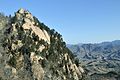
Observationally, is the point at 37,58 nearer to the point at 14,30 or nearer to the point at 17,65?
the point at 17,65

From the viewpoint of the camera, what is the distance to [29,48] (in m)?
185

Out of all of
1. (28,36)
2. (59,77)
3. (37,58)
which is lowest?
(59,77)

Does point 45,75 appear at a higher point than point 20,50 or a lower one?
lower

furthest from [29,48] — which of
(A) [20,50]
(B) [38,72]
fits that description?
(B) [38,72]

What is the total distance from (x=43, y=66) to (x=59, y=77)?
46.3 ft

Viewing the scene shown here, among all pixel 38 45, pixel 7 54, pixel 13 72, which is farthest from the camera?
pixel 38 45

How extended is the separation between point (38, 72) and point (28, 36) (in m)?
29.9

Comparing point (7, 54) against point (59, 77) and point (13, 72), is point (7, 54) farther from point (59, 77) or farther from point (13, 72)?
point (59, 77)

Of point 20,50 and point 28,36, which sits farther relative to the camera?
point 28,36

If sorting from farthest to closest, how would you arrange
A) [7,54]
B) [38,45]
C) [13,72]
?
[38,45], [7,54], [13,72]

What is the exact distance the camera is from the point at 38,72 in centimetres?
17775

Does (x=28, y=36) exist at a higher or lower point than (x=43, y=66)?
higher

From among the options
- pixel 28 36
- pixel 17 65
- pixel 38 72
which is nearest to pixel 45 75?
pixel 38 72

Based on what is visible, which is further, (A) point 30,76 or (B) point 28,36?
(B) point 28,36
